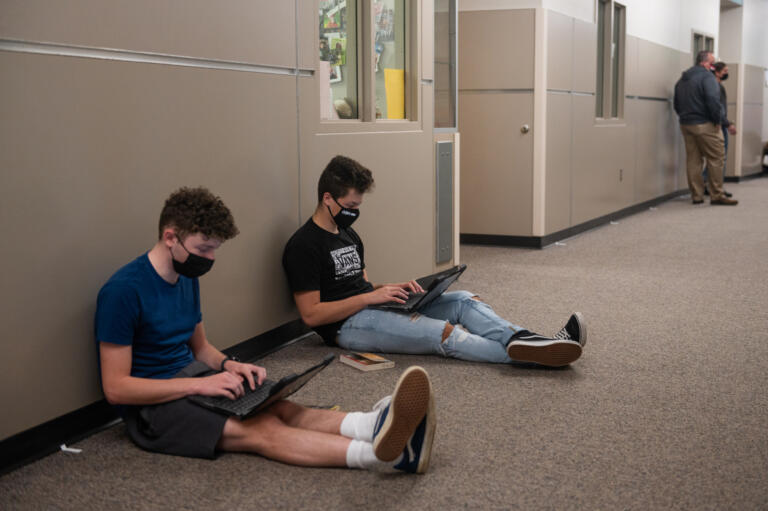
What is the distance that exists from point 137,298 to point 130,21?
93 cm

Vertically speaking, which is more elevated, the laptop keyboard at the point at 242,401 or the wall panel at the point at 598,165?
the wall panel at the point at 598,165

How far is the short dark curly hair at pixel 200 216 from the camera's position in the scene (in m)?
2.33

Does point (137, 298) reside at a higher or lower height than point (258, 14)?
lower

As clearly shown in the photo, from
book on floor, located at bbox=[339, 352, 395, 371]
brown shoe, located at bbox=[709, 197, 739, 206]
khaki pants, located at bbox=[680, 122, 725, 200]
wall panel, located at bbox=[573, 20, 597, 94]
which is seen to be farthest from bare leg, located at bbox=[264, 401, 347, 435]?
brown shoe, located at bbox=[709, 197, 739, 206]

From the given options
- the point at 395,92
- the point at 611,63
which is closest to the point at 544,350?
the point at 395,92

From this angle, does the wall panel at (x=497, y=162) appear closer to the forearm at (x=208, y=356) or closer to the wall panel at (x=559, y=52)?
the wall panel at (x=559, y=52)

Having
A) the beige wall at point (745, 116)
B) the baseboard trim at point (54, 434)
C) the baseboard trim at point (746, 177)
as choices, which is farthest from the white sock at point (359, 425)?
the baseboard trim at point (746, 177)

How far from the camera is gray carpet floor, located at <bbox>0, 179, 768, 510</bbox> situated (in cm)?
214

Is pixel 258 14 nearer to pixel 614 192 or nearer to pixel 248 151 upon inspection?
pixel 248 151

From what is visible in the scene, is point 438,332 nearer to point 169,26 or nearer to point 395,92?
point 169,26

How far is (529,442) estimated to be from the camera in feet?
8.29

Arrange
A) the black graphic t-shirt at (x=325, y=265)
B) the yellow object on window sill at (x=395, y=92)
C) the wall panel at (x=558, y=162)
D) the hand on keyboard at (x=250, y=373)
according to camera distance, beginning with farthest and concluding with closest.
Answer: the wall panel at (x=558, y=162) < the yellow object on window sill at (x=395, y=92) < the black graphic t-shirt at (x=325, y=265) < the hand on keyboard at (x=250, y=373)

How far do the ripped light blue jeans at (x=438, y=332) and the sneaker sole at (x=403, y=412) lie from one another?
3.95 feet

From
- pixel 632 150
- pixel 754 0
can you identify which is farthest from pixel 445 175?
pixel 754 0
